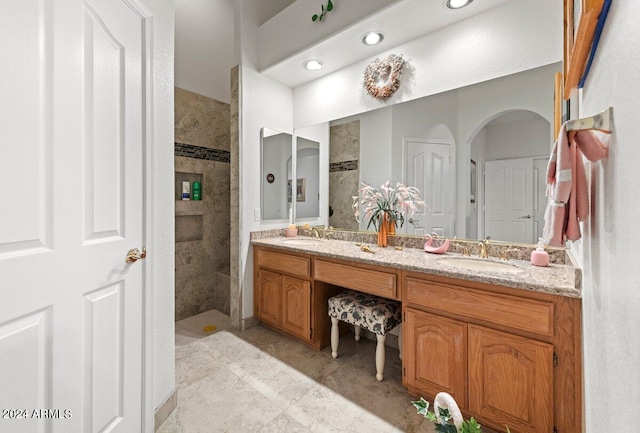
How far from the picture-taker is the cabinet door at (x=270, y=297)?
251 cm

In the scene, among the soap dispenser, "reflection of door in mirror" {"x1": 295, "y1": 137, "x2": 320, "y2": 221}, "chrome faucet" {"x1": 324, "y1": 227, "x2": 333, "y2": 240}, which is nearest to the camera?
the soap dispenser

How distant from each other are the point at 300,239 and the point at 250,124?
120 centimetres

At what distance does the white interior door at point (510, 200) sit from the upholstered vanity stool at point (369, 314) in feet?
2.80

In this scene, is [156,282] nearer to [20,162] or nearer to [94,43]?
[20,162]

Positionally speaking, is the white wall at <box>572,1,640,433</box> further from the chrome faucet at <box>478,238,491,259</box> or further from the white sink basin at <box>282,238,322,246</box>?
the white sink basin at <box>282,238,322,246</box>

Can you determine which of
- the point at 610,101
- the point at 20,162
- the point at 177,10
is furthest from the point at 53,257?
the point at 177,10

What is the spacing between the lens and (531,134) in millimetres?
1771

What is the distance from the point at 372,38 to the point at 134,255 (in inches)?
84.7

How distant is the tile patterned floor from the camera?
60.3 inches

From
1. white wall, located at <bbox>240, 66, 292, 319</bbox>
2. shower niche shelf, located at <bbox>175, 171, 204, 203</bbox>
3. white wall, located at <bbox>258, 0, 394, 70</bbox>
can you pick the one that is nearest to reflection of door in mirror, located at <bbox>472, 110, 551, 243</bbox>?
white wall, located at <bbox>258, 0, 394, 70</bbox>

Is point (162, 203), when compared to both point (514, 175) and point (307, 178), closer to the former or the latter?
point (307, 178)

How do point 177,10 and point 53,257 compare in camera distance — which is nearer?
point 53,257

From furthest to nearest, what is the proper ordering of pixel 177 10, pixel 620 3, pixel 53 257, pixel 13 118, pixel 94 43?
pixel 177 10 → pixel 94 43 → pixel 53 257 → pixel 13 118 → pixel 620 3

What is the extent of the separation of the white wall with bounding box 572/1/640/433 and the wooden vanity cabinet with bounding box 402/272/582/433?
548 mm
